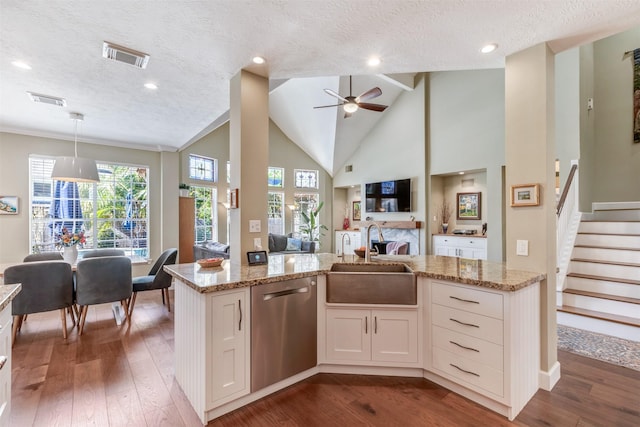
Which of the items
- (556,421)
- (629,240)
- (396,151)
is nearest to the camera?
(556,421)

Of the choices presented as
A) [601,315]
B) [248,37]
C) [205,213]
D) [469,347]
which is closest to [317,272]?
[469,347]

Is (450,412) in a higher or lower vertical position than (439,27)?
lower

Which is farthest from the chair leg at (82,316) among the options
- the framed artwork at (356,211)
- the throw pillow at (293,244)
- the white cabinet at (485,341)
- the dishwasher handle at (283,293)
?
the framed artwork at (356,211)

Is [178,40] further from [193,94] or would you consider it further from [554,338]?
[554,338]

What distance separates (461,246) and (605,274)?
2744mm

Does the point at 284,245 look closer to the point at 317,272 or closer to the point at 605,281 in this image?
the point at 317,272

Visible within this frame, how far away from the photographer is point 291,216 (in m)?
9.34

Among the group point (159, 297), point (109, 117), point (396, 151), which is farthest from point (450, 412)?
point (396, 151)

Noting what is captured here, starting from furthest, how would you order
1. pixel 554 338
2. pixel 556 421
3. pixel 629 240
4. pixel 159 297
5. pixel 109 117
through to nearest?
pixel 159 297 < pixel 109 117 < pixel 629 240 < pixel 554 338 < pixel 556 421

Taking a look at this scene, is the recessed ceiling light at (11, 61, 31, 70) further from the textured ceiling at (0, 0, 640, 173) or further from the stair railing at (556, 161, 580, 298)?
the stair railing at (556, 161, 580, 298)

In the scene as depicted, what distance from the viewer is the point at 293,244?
8109mm

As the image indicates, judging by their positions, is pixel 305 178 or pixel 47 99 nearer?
pixel 47 99

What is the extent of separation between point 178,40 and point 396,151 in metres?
6.23

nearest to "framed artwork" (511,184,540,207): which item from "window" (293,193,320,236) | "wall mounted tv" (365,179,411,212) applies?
"wall mounted tv" (365,179,411,212)
